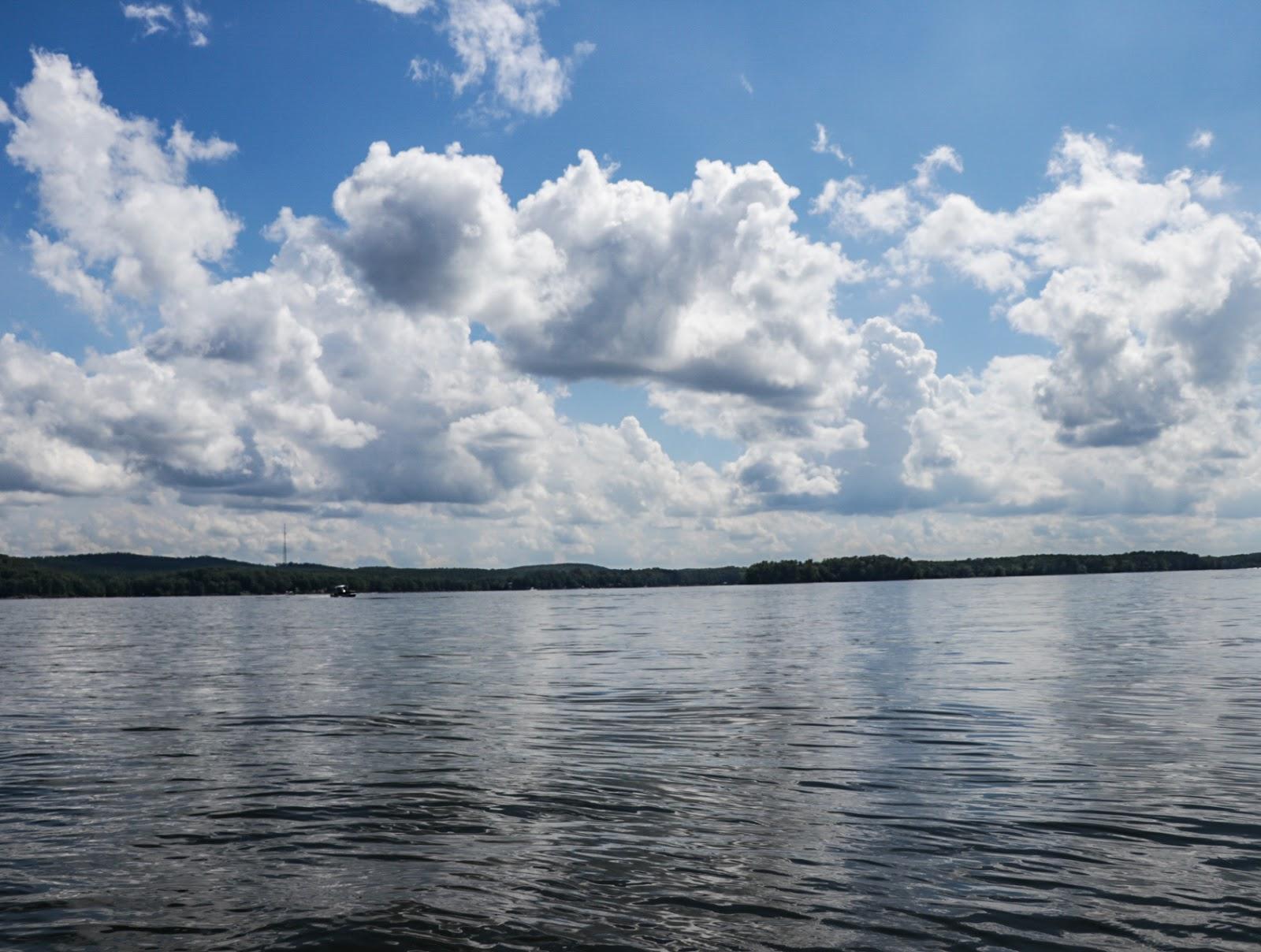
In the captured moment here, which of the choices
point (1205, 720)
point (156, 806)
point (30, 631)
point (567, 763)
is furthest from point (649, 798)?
point (30, 631)

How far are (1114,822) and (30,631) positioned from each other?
11199cm

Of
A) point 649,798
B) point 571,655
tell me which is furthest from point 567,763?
point 571,655

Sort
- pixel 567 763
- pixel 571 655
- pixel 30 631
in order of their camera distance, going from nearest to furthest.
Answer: pixel 567 763 → pixel 571 655 → pixel 30 631

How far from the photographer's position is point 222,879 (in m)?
13.2

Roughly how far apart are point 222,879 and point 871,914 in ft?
28.3

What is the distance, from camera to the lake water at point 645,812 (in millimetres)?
11305

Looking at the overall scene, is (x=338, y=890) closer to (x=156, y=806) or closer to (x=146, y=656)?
(x=156, y=806)

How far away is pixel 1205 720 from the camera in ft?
85.3

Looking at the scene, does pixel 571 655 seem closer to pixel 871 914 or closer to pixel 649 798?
pixel 649 798

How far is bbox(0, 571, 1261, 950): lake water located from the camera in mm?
11305

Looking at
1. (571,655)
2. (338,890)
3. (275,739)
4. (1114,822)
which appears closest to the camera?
(338,890)

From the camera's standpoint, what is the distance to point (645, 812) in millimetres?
16750

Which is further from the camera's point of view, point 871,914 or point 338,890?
point 338,890

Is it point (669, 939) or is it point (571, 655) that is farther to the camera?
point (571, 655)
